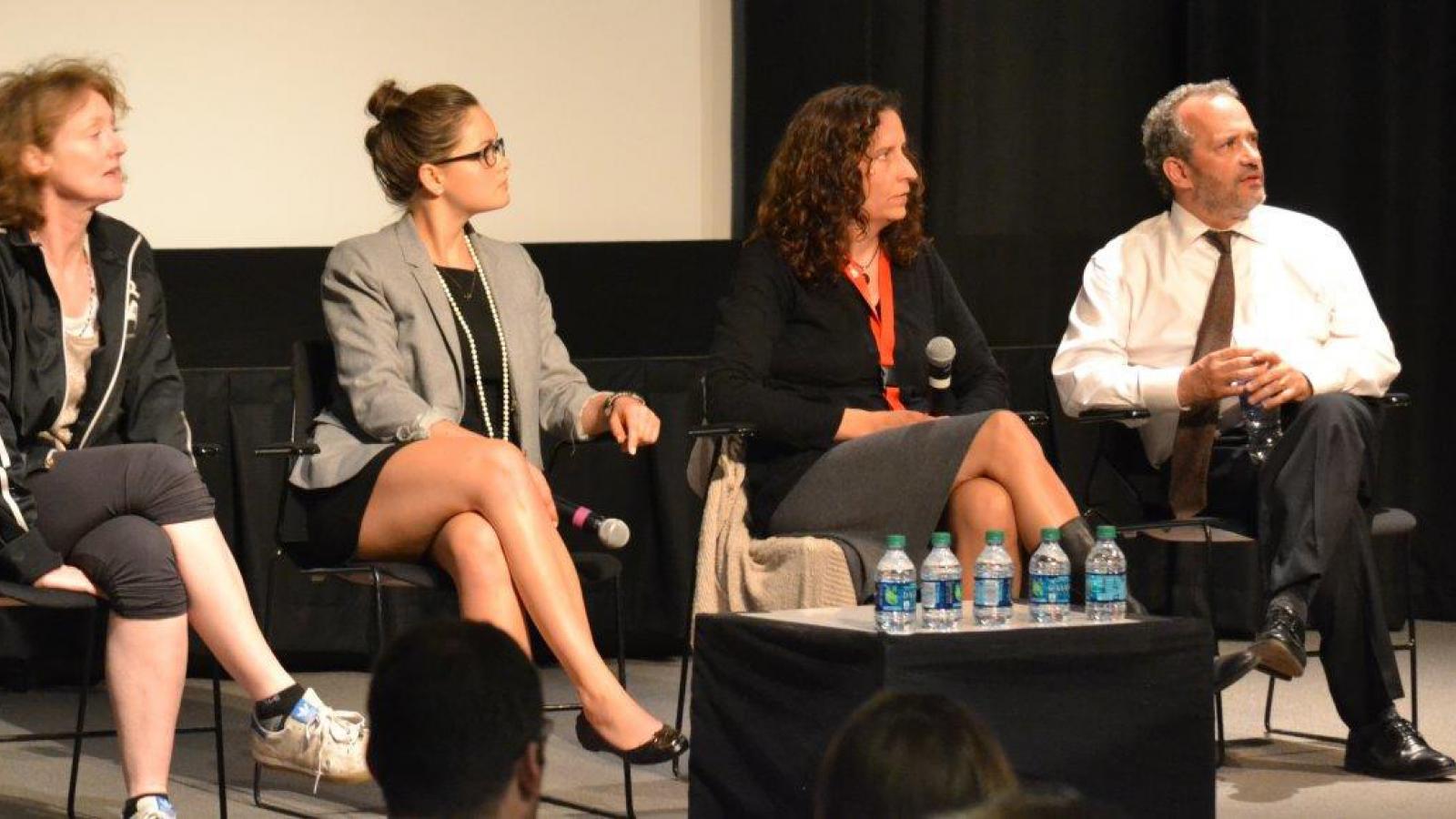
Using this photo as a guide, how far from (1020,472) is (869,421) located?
390 millimetres

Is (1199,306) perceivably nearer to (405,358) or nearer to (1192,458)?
(1192,458)

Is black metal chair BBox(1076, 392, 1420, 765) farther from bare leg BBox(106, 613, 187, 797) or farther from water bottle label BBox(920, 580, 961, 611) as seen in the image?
bare leg BBox(106, 613, 187, 797)

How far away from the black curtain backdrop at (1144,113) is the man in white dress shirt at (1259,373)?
1273 mm

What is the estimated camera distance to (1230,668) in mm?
3512

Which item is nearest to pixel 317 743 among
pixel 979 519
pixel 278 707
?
pixel 278 707

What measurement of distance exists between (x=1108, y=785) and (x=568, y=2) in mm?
3238

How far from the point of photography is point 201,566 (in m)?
3.36

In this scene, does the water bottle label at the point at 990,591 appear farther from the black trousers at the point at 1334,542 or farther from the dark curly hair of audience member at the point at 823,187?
the dark curly hair of audience member at the point at 823,187

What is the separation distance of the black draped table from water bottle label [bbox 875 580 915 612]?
0.05m

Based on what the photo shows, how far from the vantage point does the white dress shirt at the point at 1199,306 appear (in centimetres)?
419

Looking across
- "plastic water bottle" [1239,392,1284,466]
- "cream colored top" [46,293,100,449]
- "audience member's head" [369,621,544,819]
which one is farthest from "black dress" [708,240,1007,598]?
"audience member's head" [369,621,544,819]

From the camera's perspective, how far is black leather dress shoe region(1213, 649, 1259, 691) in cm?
349

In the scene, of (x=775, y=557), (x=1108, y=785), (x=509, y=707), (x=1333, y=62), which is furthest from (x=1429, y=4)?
(x=509, y=707)

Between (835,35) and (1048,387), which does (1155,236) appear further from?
(835,35)
